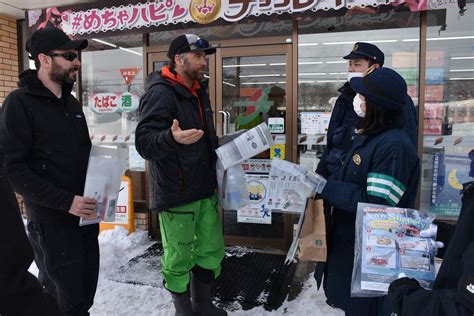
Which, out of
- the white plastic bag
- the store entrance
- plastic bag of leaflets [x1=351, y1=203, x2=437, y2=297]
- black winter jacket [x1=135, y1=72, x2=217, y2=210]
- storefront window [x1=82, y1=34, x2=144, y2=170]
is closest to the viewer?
plastic bag of leaflets [x1=351, y1=203, x2=437, y2=297]

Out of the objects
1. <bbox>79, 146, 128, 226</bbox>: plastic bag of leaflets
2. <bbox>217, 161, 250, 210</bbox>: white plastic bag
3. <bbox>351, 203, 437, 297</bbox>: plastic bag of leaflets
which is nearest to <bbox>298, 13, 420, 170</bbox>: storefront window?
<bbox>217, 161, 250, 210</bbox>: white plastic bag

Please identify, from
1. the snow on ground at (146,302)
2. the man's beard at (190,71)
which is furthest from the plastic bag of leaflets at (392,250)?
the snow on ground at (146,302)

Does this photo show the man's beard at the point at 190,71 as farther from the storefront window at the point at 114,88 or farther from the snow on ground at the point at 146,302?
the storefront window at the point at 114,88

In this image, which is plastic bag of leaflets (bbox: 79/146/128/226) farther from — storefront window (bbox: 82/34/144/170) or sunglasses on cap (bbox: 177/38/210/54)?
storefront window (bbox: 82/34/144/170)

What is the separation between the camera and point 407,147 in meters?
1.78

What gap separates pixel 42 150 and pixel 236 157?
4.03 feet

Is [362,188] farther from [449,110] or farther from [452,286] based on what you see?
[449,110]

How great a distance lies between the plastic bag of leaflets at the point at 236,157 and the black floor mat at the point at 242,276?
1167 millimetres

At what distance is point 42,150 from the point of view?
2182 millimetres

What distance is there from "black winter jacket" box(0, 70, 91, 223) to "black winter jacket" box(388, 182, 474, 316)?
5.98 feet

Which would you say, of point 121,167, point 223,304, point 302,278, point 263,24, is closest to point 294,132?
point 263,24

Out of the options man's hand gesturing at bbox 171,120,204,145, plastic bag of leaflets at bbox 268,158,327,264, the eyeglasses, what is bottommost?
plastic bag of leaflets at bbox 268,158,327,264

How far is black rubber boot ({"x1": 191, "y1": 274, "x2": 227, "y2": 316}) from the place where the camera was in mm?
2852

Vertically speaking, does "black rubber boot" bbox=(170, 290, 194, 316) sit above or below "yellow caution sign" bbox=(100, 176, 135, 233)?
below
